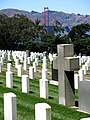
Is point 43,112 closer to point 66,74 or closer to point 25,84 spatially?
point 66,74

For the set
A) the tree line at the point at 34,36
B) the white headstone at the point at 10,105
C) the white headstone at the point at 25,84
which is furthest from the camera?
the tree line at the point at 34,36

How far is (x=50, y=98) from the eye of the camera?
11.7m

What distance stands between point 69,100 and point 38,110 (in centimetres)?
419

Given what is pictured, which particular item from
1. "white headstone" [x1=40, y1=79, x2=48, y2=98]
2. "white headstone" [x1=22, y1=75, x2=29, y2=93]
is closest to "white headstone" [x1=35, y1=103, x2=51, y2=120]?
"white headstone" [x1=40, y1=79, x2=48, y2=98]

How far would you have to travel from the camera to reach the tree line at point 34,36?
46.0m

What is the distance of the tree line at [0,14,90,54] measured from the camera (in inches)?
1810

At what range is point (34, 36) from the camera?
61969mm

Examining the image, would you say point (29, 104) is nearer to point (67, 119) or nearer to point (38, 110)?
point (67, 119)

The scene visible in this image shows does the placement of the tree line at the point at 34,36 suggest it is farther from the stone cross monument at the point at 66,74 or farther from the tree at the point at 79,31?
the stone cross monument at the point at 66,74

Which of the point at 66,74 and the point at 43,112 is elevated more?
the point at 66,74

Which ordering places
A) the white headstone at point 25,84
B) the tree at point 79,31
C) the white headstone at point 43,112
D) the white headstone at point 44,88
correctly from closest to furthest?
the white headstone at point 43,112, the white headstone at point 44,88, the white headstone at point 25,84, the tree at point 79,31

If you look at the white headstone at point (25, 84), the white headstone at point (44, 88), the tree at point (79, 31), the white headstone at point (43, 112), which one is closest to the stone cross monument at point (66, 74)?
the white headstone at point (44, 88)

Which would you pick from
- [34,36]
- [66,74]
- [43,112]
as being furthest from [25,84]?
[34,36]

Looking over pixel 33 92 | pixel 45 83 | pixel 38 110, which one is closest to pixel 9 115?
pixel 38 110
